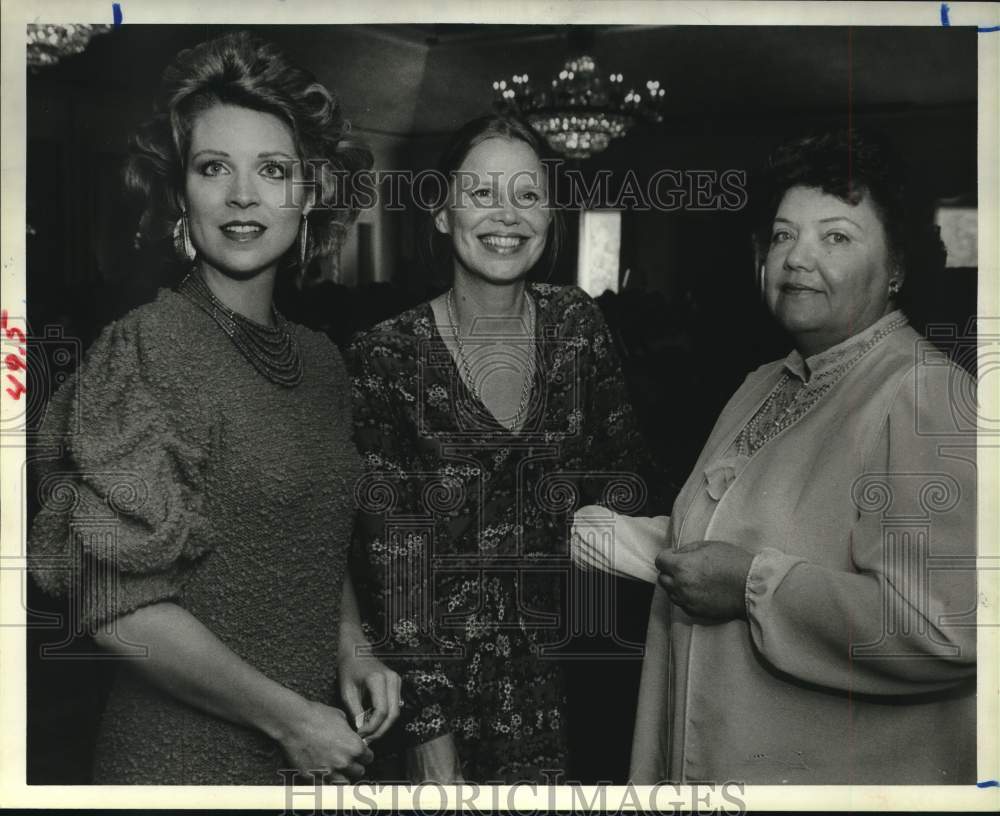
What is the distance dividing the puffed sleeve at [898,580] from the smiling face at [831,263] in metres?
0.16

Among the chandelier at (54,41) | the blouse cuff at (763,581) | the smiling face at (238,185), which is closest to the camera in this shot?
the blouse cuff at (763,581)

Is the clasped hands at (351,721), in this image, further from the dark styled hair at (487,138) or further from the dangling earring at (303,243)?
the dark styled hair at (487,138)

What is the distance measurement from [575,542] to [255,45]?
3.87 feet

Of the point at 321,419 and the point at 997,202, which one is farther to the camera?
the point at 997,202

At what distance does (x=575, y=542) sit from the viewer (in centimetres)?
221

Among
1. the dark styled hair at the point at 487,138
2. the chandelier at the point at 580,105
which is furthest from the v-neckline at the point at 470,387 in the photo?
the chandelier at the point at 580,105

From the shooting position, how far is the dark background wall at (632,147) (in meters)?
2.19

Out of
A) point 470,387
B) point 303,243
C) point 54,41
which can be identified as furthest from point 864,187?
point 54,41

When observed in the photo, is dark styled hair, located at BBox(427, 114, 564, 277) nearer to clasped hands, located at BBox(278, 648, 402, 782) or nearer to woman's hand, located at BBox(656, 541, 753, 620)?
woman's hand, located at BBox(656, 541, 753, 620)

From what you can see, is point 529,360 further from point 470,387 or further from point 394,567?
point 394,567

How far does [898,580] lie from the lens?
6.82ft

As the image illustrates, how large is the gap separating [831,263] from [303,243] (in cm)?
103

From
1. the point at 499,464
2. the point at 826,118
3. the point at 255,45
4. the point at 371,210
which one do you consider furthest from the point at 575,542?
the point at 255,45

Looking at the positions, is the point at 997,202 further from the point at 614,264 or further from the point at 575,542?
the point at 575,542
